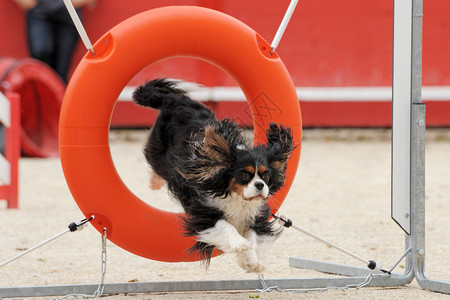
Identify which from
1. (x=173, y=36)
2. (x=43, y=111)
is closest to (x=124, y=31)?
(x=173, y=36)

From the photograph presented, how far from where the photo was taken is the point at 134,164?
949 cm

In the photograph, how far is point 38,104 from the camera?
34.1ft

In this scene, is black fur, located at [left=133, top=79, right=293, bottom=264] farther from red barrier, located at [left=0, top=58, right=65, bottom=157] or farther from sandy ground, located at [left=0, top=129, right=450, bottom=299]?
red barrier, located at [left=0, top=58, right=65, bottom=157]

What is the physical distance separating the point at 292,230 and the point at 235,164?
2.42 m

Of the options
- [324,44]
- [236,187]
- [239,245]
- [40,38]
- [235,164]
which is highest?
[40,38]

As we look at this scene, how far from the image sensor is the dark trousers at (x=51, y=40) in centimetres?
1113

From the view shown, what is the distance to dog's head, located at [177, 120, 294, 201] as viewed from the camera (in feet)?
12.0

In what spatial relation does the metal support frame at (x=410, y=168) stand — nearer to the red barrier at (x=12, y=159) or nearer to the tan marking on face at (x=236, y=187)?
the tan marking on face at (x=236, y=187)

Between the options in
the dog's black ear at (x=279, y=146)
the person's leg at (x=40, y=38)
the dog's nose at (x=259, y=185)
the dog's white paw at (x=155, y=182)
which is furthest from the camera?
the person's leg at (x=40, y=38)

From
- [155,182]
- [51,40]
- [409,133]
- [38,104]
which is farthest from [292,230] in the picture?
[51,40]

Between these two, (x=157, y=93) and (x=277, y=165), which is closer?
(x=277, y=165)

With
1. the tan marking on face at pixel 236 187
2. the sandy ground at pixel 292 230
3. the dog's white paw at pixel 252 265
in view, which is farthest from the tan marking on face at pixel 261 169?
the sandy ground at pixel 292 230

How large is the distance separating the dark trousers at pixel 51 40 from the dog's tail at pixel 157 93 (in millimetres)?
6586

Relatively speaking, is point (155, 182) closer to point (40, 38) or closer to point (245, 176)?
point (245, 176)
